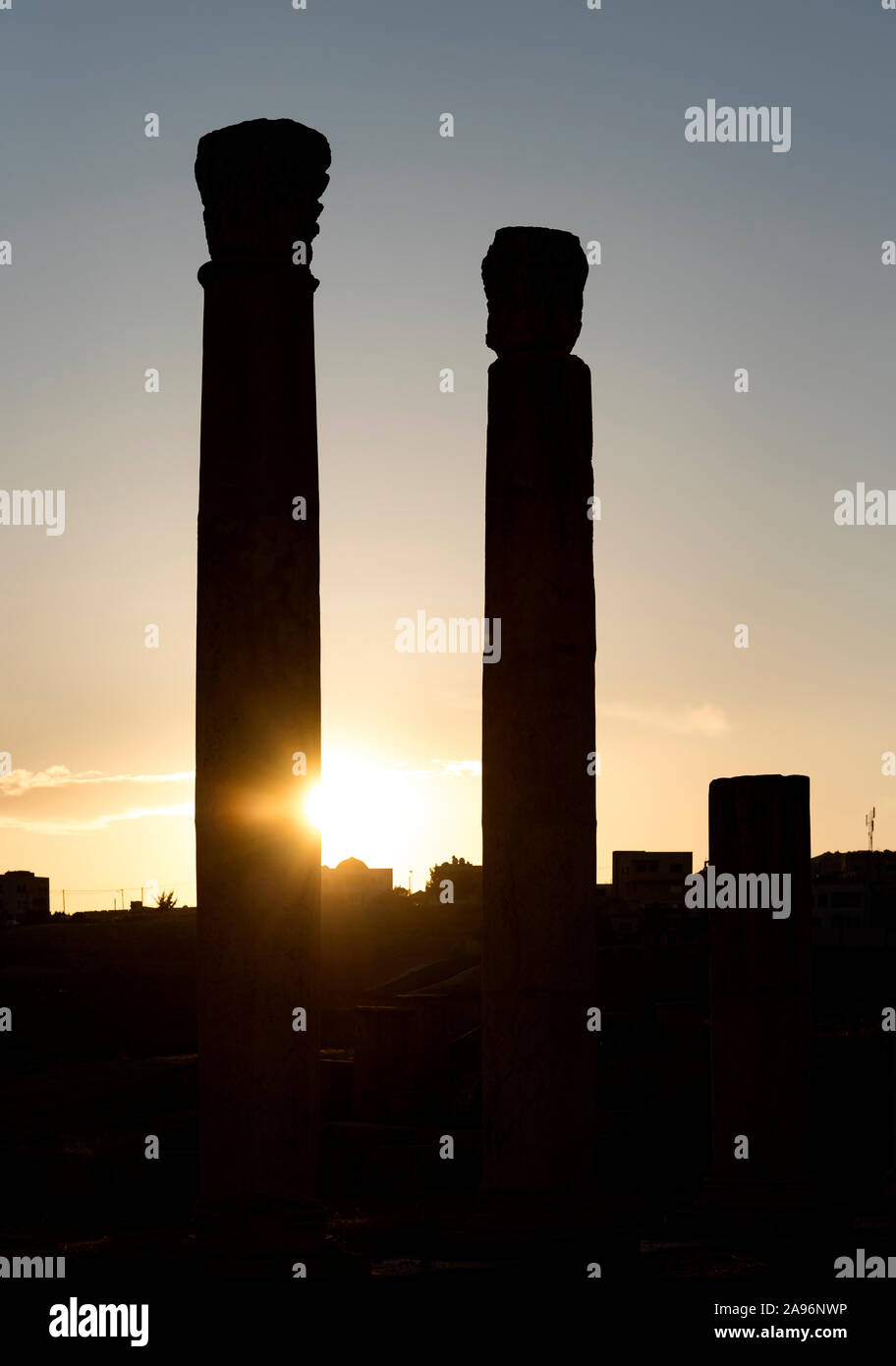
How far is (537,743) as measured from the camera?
21344 mm

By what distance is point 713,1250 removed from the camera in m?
22.5

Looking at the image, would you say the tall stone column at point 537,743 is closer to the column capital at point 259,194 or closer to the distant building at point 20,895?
the column capital at point 259,194

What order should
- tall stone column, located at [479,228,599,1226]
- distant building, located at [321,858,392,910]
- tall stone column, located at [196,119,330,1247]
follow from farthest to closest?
distant building, located at [321,858,392,910]
tall stone column, located at [479,228,599,1226]
tall stone column, located at [196,119,330,1247]

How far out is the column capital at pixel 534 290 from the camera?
71.0 ft

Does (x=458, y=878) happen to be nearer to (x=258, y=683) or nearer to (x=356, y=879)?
(x=356, y=879)

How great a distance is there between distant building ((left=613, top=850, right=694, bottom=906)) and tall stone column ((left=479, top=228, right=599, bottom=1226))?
149 m

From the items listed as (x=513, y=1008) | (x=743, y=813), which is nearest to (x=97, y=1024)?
(x=743, y=813)

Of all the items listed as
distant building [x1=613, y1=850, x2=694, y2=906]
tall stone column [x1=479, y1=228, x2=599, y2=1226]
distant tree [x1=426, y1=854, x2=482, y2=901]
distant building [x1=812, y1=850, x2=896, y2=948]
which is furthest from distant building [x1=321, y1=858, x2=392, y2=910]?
tall stone column [x1=479, y1=228, x2=599, y2=1226]

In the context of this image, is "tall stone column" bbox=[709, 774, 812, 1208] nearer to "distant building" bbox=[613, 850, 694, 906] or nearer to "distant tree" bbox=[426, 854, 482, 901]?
"distant tree" bbox=[426, 854, 482, 901]

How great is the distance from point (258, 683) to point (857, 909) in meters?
104

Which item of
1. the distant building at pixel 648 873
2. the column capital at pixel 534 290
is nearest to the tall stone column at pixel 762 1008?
the column capital at pixel 534 290

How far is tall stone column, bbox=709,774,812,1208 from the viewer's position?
26.7 meters

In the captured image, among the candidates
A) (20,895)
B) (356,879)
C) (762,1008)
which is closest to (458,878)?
(356,879)
